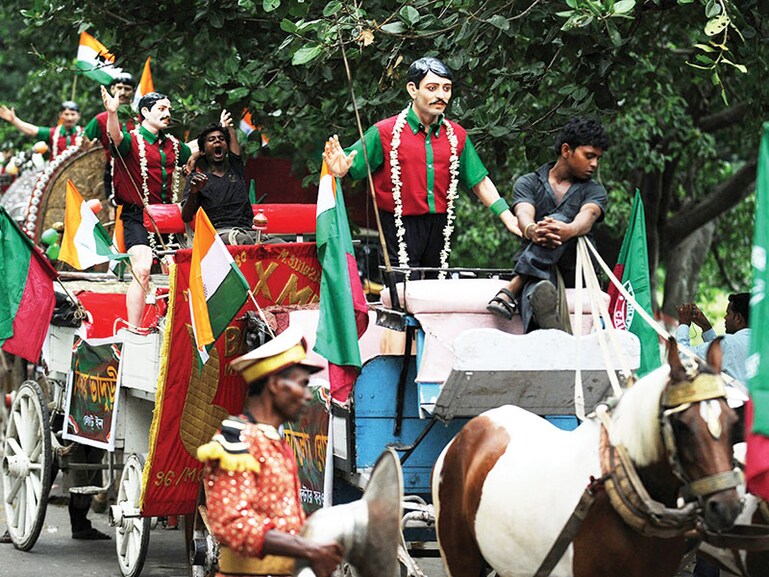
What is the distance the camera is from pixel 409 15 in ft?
29.0

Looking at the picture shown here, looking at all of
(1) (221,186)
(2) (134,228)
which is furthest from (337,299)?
(2) (134,228)

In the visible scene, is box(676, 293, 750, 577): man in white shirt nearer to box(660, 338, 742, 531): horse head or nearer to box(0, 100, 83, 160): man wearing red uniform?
box(660, 338, 742, 531): horse head

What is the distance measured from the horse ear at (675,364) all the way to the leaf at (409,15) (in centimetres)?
411

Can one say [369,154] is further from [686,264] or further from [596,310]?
[686,264]

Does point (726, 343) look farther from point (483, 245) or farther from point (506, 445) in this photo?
point (483, 245)

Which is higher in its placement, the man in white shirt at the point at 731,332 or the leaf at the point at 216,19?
the leaf at the point at 216,19

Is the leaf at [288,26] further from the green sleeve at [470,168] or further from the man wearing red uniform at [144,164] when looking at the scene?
the man wearing red uniform at [144,164]

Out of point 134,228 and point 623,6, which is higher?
point 623,6

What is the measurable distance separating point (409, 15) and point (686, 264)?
506 inches

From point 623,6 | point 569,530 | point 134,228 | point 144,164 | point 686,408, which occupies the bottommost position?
point 569,530

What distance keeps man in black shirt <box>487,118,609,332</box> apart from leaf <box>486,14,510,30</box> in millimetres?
1737

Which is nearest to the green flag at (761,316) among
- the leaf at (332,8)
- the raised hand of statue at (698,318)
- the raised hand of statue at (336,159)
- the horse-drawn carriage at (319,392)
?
the horse-drawn carriage at (319,392)

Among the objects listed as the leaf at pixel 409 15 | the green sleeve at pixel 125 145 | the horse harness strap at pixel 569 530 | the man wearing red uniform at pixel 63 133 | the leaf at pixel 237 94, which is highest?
the man wearing red uniform at pixel 63 133

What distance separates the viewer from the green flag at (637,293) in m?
7.95
